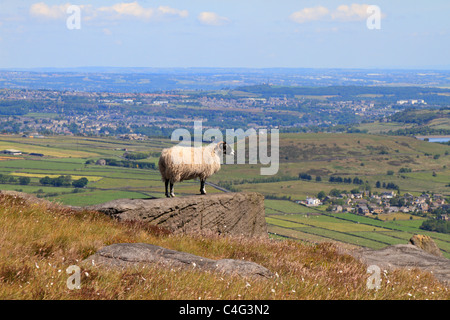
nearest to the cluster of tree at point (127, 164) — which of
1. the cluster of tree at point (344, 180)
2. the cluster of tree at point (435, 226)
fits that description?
the cluster of tree at point (344, 180)

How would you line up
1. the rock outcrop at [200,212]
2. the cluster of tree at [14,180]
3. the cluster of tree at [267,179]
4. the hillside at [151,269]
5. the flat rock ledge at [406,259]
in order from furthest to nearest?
the cluster of tree at [267,179] → the cluster of tree at [14,180] → the rock outcrop at [200,212] → the flat rock ledge at [406,259] → the hillside at [151,269]

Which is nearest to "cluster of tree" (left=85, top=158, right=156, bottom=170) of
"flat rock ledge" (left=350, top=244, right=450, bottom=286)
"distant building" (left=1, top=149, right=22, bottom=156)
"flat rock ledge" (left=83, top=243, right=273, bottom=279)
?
"distant building" (left=1, top=149, right=22, bottom=156)

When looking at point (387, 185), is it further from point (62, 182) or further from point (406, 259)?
point (406, 259)

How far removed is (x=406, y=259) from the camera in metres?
14.9

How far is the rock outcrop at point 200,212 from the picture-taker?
14719 mm

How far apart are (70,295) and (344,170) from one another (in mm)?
182222

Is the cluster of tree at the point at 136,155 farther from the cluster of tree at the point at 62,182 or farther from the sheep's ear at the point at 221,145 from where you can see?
the sheep's ear at the point at 221,145

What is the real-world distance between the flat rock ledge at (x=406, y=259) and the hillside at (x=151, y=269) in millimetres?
1095

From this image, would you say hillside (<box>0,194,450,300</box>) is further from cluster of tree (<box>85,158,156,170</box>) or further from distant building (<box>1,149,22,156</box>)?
distant building (<box>1,149,22,156</box>)

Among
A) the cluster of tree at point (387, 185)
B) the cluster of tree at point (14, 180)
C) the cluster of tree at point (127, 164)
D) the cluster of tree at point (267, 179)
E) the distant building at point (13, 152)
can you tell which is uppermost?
the distant building at point (13, 152)

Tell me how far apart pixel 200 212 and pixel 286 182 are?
143m

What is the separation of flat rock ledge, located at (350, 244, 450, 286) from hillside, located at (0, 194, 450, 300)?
3.59 ft

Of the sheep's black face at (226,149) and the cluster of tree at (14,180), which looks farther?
the cluster of tree at (14,180)

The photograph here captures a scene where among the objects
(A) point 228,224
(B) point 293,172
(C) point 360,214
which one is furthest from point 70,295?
(B) point 293,172
